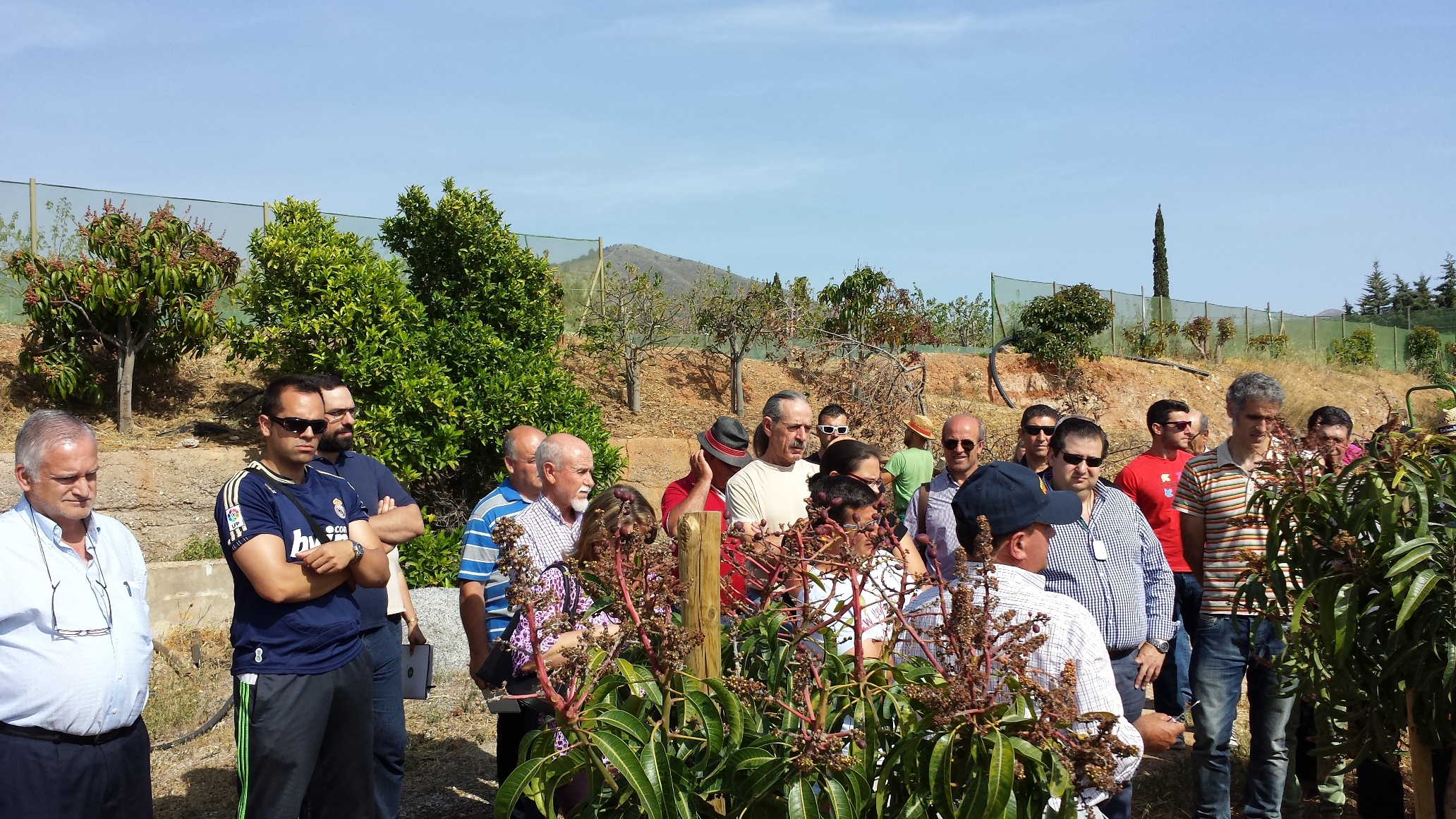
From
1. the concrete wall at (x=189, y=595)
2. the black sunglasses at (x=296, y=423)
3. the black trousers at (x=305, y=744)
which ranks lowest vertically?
the concrete wall at (x=189, y=595)

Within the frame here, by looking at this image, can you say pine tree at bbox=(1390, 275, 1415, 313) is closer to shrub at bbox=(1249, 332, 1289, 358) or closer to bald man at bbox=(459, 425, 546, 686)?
shrub at bbox=(1249, 332, 1289, 358)

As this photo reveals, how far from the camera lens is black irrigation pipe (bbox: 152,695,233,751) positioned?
600 centimetres

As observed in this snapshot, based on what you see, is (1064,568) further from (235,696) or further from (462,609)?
(235,696)

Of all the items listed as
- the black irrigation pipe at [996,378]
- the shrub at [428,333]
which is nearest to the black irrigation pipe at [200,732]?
the shrub at [428,333]

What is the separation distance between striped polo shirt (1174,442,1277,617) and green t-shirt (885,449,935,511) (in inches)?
79.9

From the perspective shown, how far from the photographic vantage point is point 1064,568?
4.37m

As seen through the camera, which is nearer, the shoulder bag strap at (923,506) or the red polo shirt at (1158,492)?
the shoulder bag strap at (923,506)

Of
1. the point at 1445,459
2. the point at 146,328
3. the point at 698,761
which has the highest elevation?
the point at 146,328

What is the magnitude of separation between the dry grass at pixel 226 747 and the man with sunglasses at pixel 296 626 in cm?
160

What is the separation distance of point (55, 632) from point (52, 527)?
343mm

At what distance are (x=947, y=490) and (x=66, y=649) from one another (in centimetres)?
400

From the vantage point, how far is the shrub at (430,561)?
27.3ft

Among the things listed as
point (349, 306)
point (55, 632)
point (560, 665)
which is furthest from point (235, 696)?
point (349, 306)

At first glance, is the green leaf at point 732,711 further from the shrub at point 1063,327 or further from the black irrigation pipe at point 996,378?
the shrub at point 1063,327
